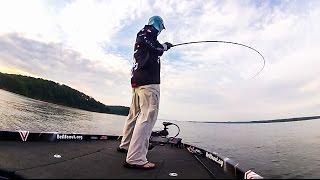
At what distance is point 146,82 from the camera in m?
5.31

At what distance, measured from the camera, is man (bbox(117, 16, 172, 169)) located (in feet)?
16.2

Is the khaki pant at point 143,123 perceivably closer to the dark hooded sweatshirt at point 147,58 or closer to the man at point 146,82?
the man at point 146,82

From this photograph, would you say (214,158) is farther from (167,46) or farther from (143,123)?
(167,46)

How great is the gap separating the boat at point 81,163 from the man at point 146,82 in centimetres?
41

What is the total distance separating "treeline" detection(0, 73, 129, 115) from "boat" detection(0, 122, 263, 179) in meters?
152

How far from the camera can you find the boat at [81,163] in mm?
4164

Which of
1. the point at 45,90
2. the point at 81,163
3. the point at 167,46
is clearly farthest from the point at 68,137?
the point at 45,90

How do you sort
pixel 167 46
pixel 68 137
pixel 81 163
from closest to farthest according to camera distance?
pixel 81 163 < pixel 167 46 < pixel 68 137

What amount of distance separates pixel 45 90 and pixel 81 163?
6420 inches

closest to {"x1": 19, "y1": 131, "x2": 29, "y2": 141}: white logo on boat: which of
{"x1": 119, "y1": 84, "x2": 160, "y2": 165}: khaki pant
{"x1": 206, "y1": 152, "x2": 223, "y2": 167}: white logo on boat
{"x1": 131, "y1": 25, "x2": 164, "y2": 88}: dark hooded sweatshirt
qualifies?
{"x1": 119, "y1": 84, "x2": 160, "y2": 165}: khaki pant

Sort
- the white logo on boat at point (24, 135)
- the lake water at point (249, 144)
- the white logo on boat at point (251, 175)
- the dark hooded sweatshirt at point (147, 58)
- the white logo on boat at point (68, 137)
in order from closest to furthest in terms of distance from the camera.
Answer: the white logo on boat at point (251, 175)
the dark hooded sweatshirt at point (147, 58)
the white logo on boat at point (24, 135)
the white logo on boat at point (68, 137)
the lake water at point (249, 144)

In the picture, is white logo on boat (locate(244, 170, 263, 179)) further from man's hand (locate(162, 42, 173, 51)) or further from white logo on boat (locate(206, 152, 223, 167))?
man's hand (locate(162, 42, 173, 51))

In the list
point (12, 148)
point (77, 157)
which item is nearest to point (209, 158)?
point (77, 157)

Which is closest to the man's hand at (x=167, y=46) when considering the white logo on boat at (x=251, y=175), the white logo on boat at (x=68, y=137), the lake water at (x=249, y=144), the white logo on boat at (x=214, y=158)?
the white logo on boat at (x=214, y=158)
